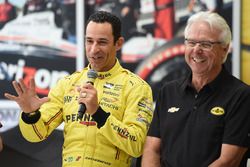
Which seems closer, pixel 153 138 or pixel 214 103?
pixel 214 103

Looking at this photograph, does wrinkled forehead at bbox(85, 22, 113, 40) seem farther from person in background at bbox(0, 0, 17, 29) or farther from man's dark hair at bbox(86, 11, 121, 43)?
person in background at bbox(0, 0, 17, 29)

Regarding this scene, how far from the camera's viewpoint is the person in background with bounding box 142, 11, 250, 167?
80.9 inches

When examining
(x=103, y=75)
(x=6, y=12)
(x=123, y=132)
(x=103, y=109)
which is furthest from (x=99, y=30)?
(x=6, y=12)

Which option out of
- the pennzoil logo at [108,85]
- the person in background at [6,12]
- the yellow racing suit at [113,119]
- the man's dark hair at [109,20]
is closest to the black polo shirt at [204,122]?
the yellow racing suit at [113,119]

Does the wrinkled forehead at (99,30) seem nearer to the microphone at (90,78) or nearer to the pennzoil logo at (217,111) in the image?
the microphone at (90,78)

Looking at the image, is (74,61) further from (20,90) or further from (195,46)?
(195,46)

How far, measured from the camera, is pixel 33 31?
14.5ft

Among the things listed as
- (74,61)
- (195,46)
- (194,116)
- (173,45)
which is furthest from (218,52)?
(74,61)

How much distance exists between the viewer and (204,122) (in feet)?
6.86

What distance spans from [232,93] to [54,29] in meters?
2.57

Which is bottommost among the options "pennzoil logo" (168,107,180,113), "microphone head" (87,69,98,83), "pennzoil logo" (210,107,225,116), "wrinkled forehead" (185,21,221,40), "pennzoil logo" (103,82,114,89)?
"pennzoil logo" (168,107,180,113)

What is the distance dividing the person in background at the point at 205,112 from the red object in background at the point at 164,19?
178cm

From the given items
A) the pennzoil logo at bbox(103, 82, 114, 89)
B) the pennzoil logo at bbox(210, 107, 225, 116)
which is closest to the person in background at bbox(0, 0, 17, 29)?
the pennzoil logo at bbox(103, 82, 114, 89)

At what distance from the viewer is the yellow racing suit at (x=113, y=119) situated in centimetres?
228
